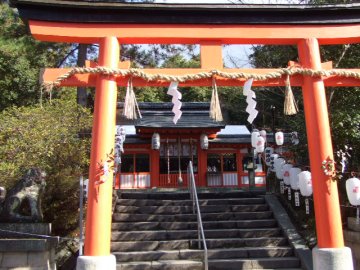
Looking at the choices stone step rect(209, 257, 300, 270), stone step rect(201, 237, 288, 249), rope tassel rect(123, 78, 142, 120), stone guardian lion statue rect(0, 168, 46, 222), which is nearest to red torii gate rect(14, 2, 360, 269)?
rope tassel rect(123, 78, 142, 120)

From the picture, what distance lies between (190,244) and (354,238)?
3.02 m

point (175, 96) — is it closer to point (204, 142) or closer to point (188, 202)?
point (188, 202)

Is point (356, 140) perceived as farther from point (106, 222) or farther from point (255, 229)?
point (106, 222)

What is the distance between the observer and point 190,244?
24.4ft

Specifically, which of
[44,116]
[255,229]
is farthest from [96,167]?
[44,116]

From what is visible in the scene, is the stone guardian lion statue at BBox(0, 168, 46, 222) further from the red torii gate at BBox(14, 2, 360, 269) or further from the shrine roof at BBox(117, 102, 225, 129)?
the shrine roof at BBox(117, 102, 225, 129)

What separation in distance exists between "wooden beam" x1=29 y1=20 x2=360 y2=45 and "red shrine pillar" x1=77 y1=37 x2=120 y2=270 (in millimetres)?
378

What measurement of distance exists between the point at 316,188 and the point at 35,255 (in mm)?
4572

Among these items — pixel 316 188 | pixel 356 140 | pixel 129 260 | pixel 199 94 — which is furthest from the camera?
pixel 199 94

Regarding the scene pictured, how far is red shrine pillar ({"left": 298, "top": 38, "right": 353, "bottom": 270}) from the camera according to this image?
563 cm

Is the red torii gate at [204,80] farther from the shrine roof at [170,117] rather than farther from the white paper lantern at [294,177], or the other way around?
the shrine roof at [170,117]

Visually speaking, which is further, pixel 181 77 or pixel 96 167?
pixel 181 77

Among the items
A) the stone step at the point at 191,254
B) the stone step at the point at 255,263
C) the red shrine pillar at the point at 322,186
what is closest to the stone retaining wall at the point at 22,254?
the stone step at the point at 191,254

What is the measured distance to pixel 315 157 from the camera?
597 centimetres
